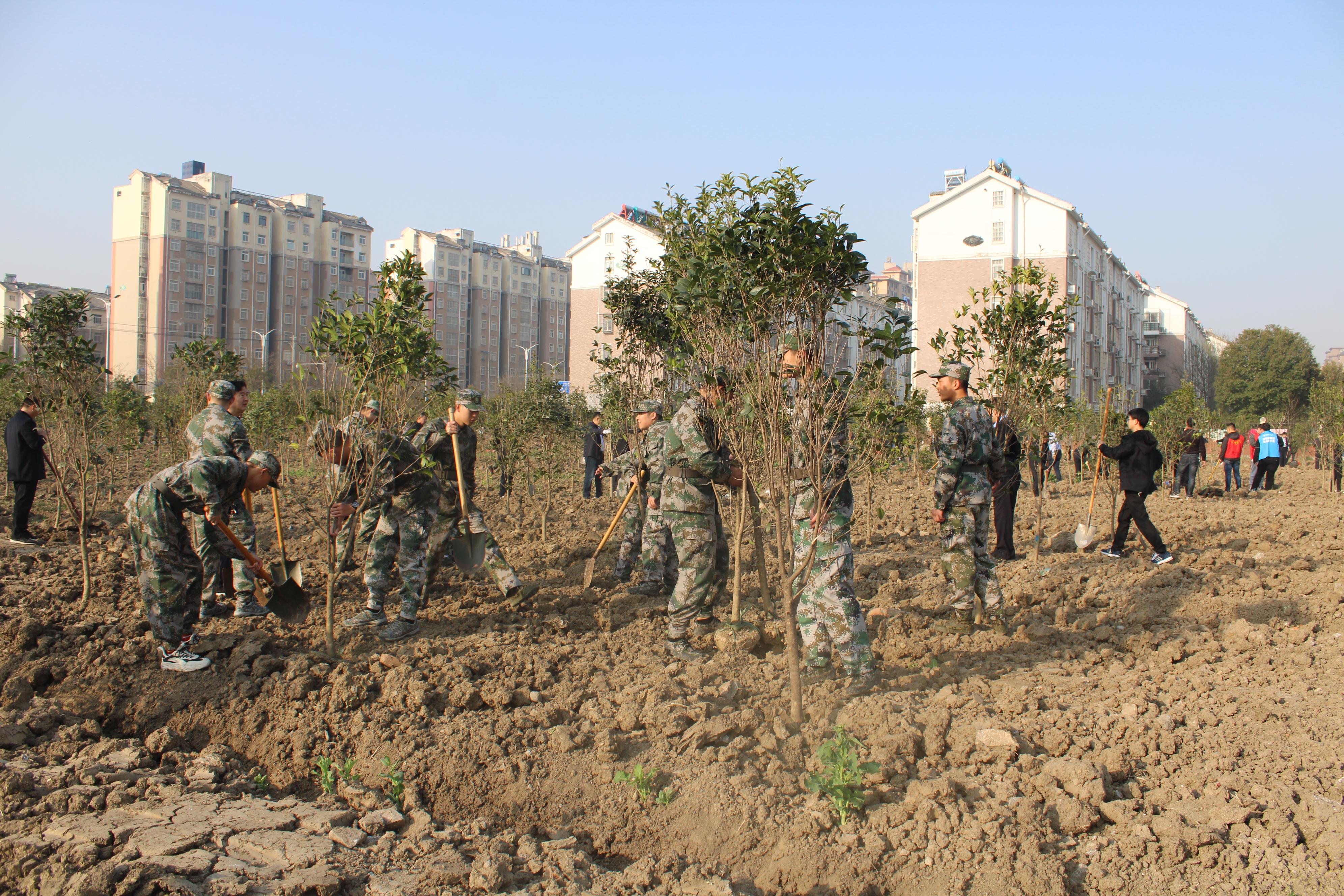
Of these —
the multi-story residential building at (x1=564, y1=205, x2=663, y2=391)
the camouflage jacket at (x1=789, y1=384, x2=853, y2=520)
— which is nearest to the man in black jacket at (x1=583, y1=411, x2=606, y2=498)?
the camouflage jacket at (x1=789, y1=384, x2=853, y2=520)

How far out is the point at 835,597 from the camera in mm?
4641

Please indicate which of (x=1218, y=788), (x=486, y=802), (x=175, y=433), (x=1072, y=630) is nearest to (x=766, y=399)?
(x=486, y=802)

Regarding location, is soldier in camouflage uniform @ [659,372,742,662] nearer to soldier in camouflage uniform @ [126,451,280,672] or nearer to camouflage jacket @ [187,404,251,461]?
soldier in camouflage uniform @ [126,451,280,672]

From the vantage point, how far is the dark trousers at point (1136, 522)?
787 centimetres

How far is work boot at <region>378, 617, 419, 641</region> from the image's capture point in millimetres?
5391

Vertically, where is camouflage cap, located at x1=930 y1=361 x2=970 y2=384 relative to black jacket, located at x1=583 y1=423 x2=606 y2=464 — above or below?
above

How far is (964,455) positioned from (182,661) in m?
5.00

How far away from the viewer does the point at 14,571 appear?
22.6 feet

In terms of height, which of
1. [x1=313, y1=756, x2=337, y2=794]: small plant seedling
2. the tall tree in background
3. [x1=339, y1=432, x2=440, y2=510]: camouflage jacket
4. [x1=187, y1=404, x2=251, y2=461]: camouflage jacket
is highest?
the tall tree in background

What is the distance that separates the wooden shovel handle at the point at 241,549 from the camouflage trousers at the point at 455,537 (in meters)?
1.31

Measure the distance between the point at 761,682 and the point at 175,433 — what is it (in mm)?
12643

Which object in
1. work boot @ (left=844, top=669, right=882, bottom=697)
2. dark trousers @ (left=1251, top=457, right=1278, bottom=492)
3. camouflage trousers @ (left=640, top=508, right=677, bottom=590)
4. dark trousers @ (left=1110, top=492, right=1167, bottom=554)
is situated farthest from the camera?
dark trousers @ (left=1251, top=457, right=1278, bottom=492)

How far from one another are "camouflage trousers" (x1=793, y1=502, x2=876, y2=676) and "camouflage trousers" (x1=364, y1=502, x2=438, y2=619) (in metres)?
2.68

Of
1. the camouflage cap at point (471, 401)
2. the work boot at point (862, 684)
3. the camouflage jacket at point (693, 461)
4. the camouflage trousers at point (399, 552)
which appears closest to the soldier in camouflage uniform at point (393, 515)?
the camouflage trousers at point (399, 552)
